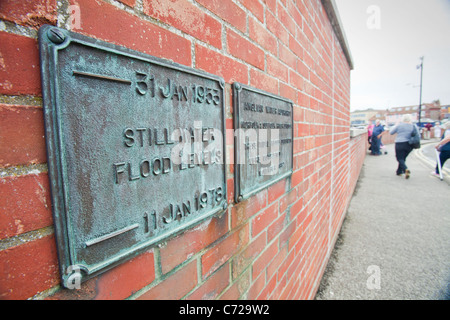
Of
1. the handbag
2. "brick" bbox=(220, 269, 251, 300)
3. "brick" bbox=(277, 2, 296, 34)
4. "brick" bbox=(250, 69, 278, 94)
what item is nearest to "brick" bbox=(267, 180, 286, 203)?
"brick" bbox=(220, 269, 251, 300)

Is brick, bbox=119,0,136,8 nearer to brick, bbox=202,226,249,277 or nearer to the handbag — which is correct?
brick, bbox=202,226,249,277

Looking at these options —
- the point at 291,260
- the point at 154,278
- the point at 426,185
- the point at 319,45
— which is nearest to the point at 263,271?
the point at 291,260

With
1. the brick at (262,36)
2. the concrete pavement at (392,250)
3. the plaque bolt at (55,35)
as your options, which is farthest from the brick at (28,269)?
the concrete pavement at (392,250)

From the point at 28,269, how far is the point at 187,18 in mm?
737

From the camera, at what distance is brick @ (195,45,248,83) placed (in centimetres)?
76

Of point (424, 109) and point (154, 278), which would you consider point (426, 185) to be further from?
point (424, 109)

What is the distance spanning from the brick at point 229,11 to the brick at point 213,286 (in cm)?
96

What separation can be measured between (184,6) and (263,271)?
1212 millimetres

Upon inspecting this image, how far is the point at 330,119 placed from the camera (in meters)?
2.64

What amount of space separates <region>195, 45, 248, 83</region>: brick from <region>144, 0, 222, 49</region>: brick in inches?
1.5

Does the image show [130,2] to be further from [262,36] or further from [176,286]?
[176,286]

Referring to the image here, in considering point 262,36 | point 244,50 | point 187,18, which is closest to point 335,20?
point 262,36

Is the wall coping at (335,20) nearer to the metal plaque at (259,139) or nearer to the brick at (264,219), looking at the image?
the metal plaque at (259,139)

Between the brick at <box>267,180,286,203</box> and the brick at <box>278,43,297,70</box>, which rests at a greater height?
the brick at <box>278,43,297,70</box>
